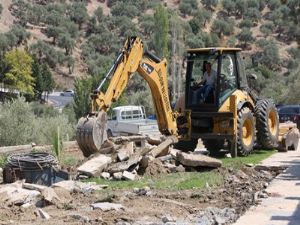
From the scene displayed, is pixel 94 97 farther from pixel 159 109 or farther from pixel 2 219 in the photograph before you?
pixel 2 219

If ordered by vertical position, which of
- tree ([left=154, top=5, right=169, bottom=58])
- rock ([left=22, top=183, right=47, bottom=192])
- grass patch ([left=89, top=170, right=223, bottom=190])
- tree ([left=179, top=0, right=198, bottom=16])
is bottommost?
grass patch ([left=89, top=170, right=223, bottom=190])

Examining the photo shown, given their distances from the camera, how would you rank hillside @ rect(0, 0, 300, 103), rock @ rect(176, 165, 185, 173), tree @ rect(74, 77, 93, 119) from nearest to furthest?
rock @ rect(176, 165, 185, 173), tree @ rect(74, 77, 93, 119), hillside @ rect(0, 0, 300, 103)

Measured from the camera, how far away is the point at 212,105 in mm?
17828

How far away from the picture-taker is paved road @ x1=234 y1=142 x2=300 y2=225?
30.0 ft

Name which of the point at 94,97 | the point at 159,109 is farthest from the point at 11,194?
the point at 159,109

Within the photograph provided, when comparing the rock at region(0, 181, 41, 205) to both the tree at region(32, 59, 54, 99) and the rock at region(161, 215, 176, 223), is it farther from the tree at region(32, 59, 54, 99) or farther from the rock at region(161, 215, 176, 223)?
the tree at region(32, 59, 54, 99)

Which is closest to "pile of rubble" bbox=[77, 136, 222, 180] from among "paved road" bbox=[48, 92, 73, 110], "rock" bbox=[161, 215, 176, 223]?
"rock" bbox=[161, 215, 176, 223]

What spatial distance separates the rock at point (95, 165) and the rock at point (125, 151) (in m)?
0.29

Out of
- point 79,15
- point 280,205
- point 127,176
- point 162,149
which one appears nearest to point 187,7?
point 79,15

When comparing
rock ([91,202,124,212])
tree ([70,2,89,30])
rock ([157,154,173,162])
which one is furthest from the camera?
tree ([70,2,89,30])

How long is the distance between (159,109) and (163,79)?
2.84 ft

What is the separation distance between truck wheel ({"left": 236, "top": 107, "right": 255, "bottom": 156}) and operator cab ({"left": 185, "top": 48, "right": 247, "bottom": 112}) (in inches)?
27.7

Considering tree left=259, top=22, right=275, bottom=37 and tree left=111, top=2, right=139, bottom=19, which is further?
tree left=111, top=2, right=139, bottom=19

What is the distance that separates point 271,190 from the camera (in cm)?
1169
